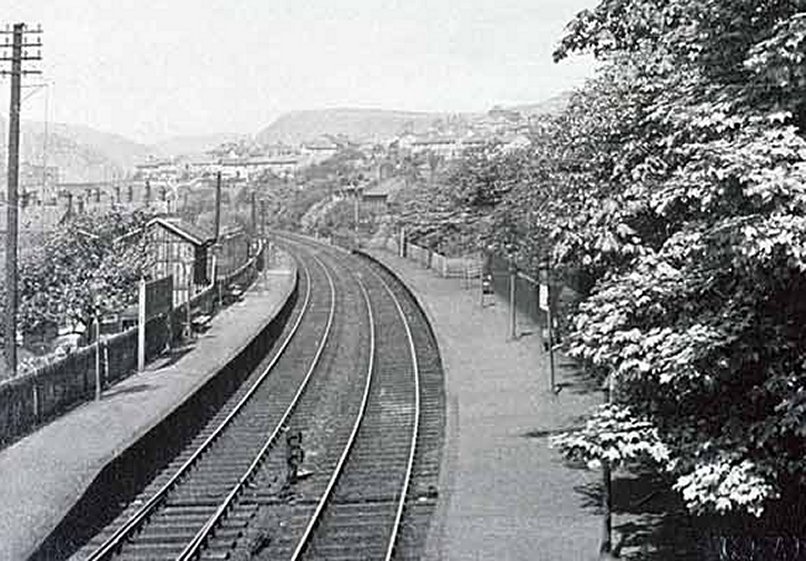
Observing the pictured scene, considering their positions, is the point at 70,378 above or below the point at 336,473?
above

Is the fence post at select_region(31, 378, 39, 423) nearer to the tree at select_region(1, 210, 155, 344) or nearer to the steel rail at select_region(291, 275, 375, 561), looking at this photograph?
the steel rail at select_region(291, 275, 375, 561)

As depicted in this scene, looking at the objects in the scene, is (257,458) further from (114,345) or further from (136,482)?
(114,345)

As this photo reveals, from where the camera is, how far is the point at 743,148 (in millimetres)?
10141

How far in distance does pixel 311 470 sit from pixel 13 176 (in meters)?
10.2

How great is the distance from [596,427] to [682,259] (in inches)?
78.5

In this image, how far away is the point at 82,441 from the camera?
70.5 ft

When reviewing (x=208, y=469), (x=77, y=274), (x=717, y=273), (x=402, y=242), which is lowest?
(x=208, y=469)

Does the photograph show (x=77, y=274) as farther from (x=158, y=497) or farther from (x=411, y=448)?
(x=158, y=497)

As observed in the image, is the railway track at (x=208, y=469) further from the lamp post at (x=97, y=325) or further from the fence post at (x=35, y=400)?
the fence post at (x=35, y=400)

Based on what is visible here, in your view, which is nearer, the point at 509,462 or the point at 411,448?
the point at 509,462

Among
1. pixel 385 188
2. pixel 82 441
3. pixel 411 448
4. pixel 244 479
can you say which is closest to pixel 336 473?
pixel 244 479

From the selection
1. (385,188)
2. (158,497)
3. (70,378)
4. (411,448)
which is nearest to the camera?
(158,497)

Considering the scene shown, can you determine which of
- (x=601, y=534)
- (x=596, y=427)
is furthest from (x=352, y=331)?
(x=596, y=427)

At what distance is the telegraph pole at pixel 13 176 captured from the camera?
969 inches
